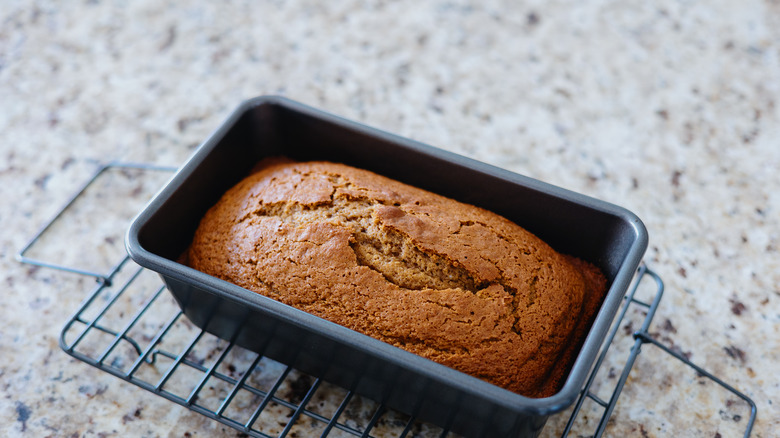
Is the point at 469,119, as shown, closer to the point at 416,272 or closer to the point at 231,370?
the point at 416,272

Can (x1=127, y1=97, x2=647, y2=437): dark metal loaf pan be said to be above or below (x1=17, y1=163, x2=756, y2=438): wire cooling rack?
above

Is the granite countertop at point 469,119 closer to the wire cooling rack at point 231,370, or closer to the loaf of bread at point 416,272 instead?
the wire cooling rack at point 231,370

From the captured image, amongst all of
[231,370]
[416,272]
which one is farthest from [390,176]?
[231,370]

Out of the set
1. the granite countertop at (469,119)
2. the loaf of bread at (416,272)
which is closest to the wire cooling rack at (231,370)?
the granite countertop at (469,119)

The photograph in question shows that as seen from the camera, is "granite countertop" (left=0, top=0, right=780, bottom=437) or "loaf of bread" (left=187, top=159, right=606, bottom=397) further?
"granite countertop" (left=0, top=0, right=780, bottom=437)

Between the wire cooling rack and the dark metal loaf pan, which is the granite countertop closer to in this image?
the wire cooling rack

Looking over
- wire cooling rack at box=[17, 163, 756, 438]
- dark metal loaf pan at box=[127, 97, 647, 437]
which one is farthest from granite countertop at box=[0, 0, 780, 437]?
dark metal loaf pan at box=[127, 97, 647, 437]
